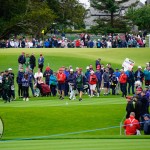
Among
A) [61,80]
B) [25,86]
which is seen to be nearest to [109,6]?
[61,80]

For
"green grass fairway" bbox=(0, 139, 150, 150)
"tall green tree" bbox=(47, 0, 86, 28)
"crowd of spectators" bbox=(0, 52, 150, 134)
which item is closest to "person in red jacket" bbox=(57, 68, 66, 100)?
"crowd of spectators" bbox=(0, 52, 150, 134)

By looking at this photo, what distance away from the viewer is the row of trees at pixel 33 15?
49781mm

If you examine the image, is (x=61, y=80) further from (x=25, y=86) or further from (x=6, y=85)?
(x=6, y=85)

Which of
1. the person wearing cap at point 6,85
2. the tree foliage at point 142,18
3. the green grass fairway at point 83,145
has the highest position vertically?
the tree foliage at point 142,18

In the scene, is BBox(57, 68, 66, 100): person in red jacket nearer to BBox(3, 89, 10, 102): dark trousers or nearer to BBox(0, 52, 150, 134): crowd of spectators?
BBox(0, 52, 150, 134): crowd of spectators

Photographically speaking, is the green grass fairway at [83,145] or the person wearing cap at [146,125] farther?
the person wearing cap at [146,125]

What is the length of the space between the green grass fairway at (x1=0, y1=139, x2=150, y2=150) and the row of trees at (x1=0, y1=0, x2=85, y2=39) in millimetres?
29331

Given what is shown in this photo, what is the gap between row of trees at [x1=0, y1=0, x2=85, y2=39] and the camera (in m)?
49.8

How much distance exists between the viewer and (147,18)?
101688 mm

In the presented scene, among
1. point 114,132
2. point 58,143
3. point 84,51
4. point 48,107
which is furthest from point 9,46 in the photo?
point 58,143

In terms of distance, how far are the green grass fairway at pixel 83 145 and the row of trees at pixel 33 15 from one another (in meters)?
29.3

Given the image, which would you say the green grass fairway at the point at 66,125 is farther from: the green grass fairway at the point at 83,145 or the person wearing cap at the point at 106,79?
the person wearing cap at the point at 106,79

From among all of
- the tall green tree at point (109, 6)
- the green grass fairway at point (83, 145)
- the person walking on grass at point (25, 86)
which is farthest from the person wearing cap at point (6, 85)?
the tall green tree at point (109, 6)

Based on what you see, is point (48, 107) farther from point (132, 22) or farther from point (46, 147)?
point (132, 22)
